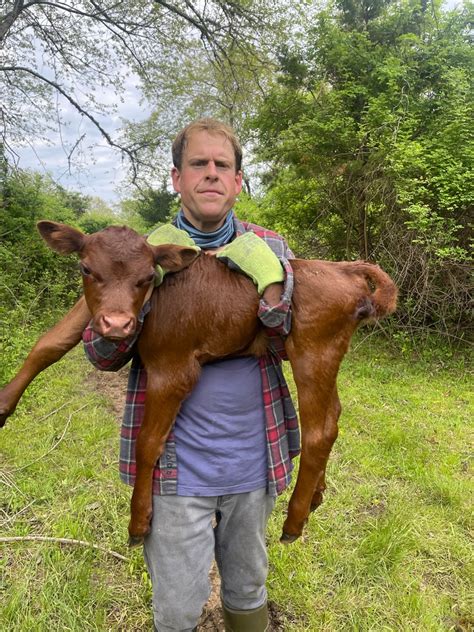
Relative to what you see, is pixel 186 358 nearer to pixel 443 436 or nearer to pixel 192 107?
pixel 443 436

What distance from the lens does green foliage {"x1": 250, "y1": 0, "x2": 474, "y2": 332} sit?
707 cm

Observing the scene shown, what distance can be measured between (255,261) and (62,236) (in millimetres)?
688

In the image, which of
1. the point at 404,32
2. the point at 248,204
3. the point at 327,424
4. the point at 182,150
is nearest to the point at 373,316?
the point at 327,424

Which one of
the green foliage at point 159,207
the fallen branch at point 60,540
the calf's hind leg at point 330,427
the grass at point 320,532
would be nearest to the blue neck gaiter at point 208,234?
the calf's hind leg at point 330,427

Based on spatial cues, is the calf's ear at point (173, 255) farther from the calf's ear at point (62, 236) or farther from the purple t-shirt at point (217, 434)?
the purple t-shirt at point (217, 434)

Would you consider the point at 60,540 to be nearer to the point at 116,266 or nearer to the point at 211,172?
the point at 116,266

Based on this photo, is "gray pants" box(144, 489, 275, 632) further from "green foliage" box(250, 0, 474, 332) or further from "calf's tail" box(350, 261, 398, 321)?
"green foliage" box(250, 0, 474, 332)

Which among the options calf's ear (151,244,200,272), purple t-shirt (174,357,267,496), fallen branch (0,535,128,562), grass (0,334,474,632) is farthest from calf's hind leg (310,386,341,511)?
fallen branch (0,535,128,562)

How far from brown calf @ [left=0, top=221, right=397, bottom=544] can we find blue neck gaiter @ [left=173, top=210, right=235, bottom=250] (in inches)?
8.0

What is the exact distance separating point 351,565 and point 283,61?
367 inches

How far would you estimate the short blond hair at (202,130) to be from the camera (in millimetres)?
1852

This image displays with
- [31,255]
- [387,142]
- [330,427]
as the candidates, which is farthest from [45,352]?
[31,255]

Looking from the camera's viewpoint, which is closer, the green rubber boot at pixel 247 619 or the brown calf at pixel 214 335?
the brown calf at pixel 214 335

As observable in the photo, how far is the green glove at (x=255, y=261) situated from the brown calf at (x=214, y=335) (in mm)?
75
